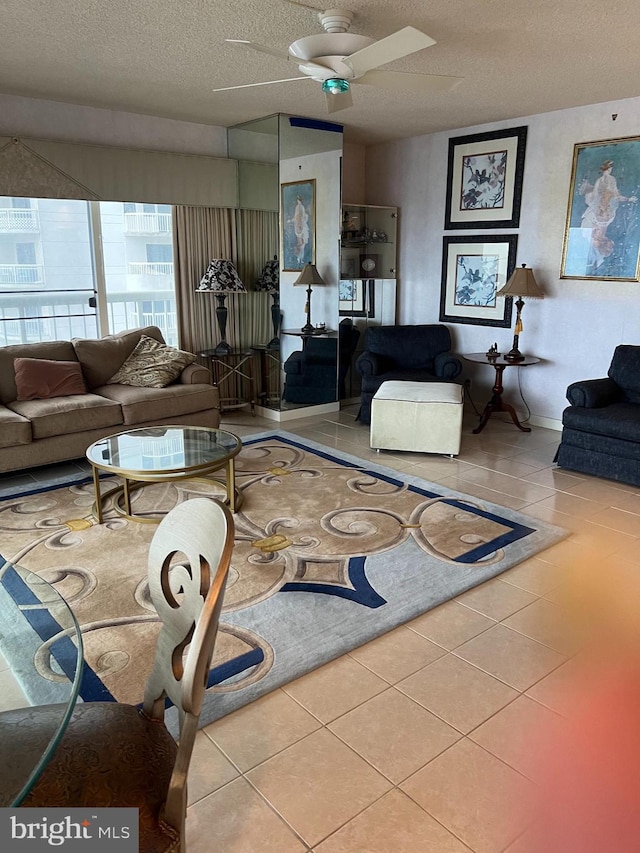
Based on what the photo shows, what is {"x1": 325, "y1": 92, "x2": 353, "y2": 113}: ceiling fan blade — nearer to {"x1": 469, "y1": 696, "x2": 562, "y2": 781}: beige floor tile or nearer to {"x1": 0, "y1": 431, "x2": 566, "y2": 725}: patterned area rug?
{"x1": 0, "y1": 431, "x2": 566, "y2": 725}: patterned area rug

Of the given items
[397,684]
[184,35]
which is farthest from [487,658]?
[184,35]

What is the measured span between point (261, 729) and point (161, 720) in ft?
2.32

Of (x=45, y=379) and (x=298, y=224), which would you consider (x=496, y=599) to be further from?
(x=298, y=224)

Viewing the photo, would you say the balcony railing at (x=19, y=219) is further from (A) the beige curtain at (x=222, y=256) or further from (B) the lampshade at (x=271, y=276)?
(B) the lampshade at (x=271, y=276)

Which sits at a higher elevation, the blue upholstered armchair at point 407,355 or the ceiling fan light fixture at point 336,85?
the ceiling fan light fixture at point 336,85

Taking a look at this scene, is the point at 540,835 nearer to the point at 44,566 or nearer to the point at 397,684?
the point at 397,684

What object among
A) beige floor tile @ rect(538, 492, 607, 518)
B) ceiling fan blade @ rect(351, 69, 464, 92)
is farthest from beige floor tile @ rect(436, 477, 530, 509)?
ceiling fan blade @ rect(351, 69, 464, 92)

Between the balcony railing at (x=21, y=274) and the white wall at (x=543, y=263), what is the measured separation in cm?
365

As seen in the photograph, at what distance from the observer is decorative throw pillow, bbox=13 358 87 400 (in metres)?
4.64

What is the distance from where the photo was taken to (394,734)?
7.04 feet

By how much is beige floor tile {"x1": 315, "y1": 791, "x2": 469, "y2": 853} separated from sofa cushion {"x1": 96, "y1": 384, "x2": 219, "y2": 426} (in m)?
3.44

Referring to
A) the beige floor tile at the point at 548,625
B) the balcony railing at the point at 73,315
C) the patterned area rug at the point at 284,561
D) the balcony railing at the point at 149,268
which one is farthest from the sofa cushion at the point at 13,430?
the beige floor tile at the point at 548,625

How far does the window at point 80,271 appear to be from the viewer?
5223mm

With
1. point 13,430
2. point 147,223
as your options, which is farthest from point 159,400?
point 147,223
